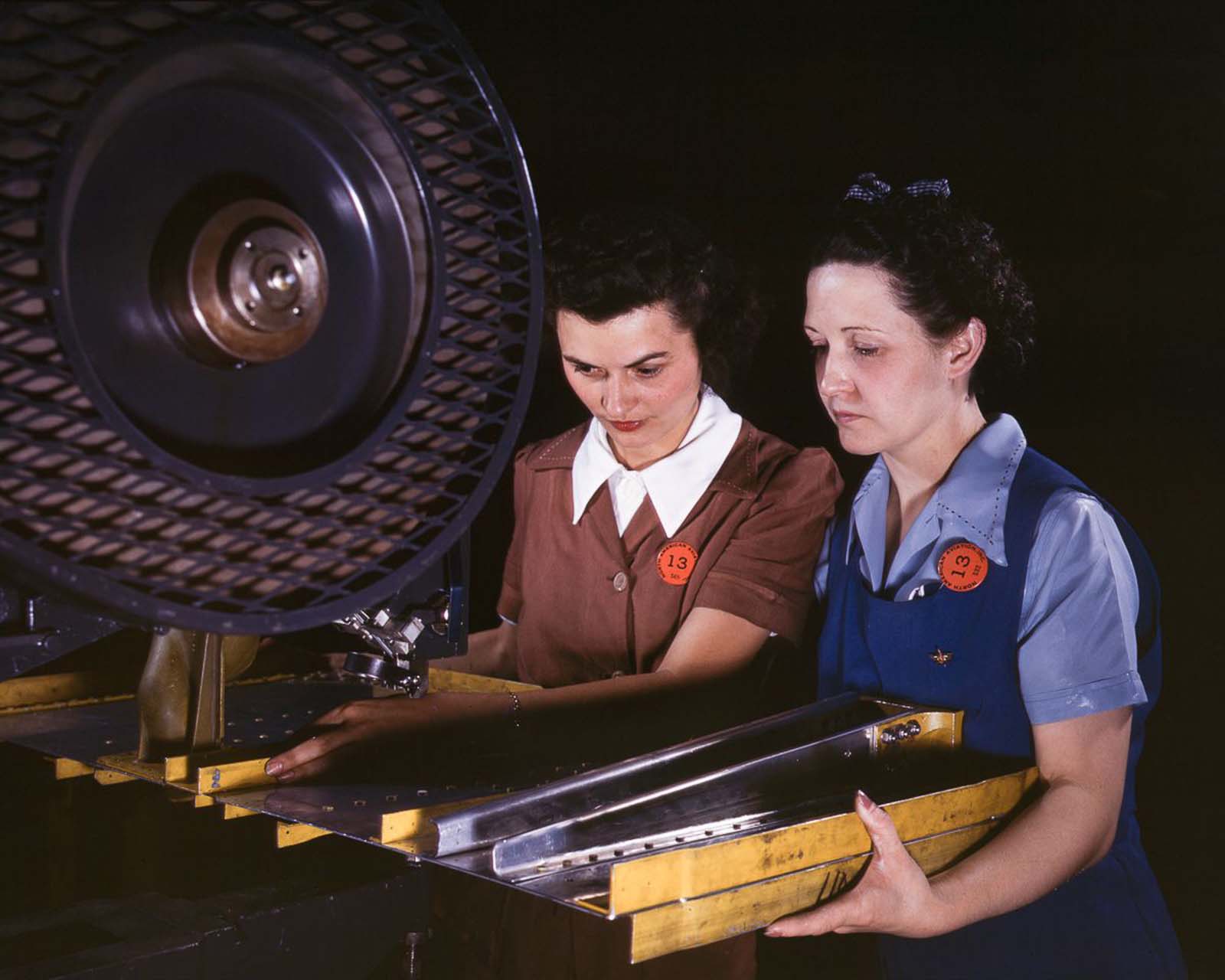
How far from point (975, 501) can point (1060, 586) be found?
14 cm

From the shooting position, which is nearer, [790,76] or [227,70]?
[227,70]

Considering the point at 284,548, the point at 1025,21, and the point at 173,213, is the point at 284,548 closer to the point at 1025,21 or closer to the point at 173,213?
the point at 173,213

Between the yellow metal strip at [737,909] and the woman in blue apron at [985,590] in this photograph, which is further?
the woman in blue apron at [985,590]

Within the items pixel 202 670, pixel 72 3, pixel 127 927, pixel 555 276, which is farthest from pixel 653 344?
pixel 72 3

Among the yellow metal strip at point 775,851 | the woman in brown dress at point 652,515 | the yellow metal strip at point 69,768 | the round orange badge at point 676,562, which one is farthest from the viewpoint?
the round orange badge at point 676,562

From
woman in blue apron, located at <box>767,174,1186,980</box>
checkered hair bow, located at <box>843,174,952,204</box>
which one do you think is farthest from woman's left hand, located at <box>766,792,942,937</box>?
checkered hair bow, located at <box>843,174,952,204</box>

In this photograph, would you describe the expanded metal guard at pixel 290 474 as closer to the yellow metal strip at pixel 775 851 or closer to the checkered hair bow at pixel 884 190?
Answer: the yellow metal strip at pixel 775 851

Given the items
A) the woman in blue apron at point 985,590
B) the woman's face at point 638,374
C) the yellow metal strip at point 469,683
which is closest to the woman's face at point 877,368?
the woman in blue apron at point 985,590

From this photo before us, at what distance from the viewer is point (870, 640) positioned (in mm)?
1545

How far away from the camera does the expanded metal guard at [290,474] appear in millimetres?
710

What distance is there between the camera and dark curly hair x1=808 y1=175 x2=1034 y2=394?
5.07 feet

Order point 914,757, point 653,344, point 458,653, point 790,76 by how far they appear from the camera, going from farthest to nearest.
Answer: point 790,76, point 653,344, point 914,757, point 458,653

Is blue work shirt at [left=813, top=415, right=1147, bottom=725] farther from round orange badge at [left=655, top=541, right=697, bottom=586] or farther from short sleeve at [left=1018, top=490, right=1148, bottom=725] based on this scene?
round orange badge at [left=655, top=541, right=697, bottom=586]

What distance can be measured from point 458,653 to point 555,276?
751 mm
